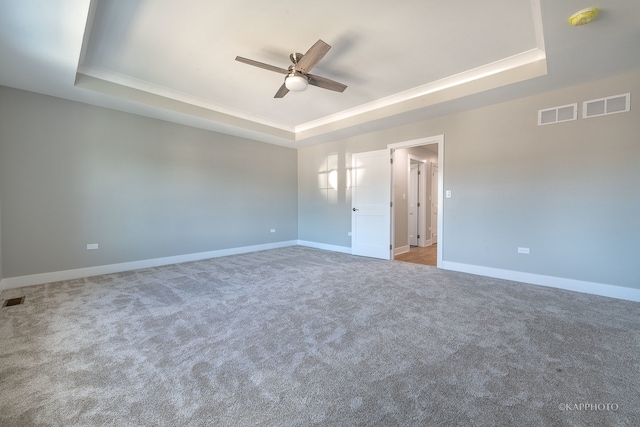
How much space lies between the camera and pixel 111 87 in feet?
11.8

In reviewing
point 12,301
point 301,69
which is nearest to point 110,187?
point 12,301

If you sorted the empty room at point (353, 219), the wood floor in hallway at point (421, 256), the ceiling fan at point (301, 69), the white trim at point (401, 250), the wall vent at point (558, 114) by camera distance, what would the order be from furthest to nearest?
the white trim at point (401, 250) → the wood floor in hallway at point (421, 256) → the wall vent at point (558, 114) → the ceiling fan at point (301, 69) → the empty room at point (353, 219)

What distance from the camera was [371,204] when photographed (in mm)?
5516

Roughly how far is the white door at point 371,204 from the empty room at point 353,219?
5 centimetres

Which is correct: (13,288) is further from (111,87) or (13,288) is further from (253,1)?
(253,1)

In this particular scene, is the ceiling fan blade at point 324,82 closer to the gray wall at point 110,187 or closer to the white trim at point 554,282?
the gray wall at point 110,187

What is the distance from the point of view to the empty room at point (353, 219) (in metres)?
1.58

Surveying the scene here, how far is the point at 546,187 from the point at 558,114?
0.99 metres

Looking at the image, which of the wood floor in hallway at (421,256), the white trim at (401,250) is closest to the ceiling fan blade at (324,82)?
the wood floor in hallway at (421,256)

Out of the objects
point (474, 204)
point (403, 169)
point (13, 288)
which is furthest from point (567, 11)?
point (13, 288)

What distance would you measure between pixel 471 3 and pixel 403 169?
3.97m

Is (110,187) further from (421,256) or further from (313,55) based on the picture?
(421,256)

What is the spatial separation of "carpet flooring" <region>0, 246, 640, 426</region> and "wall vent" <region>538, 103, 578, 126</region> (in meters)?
2.30

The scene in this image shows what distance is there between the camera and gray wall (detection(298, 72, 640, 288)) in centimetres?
305
